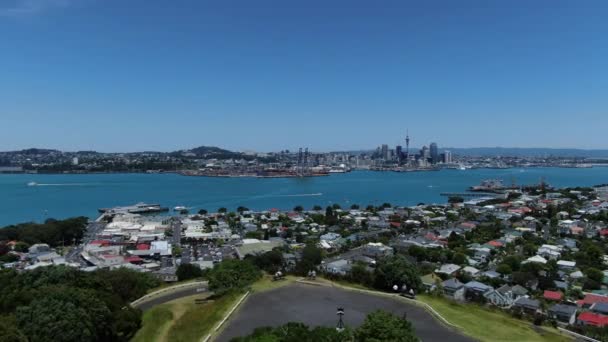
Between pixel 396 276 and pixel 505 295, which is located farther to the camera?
pixel 505 295

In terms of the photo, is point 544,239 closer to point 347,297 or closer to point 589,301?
point 589,301

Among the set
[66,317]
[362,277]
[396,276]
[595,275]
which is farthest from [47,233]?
[595,275]

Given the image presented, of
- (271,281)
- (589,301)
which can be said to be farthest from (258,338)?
(589,301)

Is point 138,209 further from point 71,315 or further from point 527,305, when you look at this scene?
point 527,305

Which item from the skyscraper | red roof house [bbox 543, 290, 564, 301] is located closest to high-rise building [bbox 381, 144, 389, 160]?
the skyscraper

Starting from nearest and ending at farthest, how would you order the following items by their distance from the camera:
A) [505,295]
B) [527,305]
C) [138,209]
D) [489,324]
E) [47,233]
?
[489,324]
[527,305]
[505,295]
[47,233]
[138,209]

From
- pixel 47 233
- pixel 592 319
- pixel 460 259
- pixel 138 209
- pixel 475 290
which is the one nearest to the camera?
pixel 592 319
